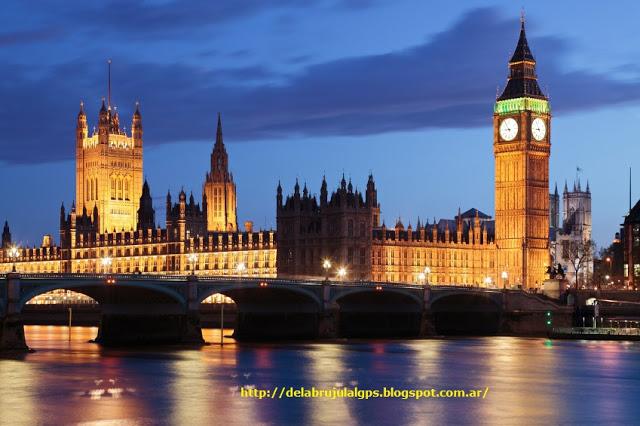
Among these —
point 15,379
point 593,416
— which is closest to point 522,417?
point 593,416

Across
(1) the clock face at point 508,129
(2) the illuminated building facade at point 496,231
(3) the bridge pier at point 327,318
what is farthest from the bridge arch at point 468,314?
(1) the clock face at point 508,129

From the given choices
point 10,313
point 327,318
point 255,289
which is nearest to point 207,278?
point 255,289

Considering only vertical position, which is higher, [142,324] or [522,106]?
[522,106]

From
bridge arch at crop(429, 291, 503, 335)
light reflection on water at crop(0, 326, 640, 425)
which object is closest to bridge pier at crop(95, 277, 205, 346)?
light reflection on water at crop(0, 326, 640, 425)

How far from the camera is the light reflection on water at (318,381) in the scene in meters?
59.8

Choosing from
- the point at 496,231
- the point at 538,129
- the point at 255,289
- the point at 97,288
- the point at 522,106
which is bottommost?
the point at 255,289

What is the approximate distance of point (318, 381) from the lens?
75.0 m

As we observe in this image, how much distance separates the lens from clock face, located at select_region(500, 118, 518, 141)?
171 meters

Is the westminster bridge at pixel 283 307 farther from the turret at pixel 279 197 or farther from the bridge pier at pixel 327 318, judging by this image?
the turret at pixel 279 197

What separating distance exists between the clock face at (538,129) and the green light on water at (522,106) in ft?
4.05

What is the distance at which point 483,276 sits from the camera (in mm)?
173125

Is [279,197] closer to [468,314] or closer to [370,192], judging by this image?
[370,192]

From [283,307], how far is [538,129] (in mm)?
60875

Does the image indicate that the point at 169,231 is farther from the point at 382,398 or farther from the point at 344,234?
the point at 382,398
